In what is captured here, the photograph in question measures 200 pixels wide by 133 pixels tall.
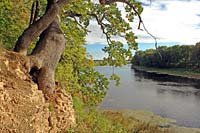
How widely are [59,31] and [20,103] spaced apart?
6.93ft

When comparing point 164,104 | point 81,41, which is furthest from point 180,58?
point 81,41

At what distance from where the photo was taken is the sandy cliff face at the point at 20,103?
5211mm

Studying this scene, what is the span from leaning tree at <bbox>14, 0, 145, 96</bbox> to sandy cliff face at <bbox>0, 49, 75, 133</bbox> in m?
0.34

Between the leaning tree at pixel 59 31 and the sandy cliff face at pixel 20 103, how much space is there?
0.34 meters

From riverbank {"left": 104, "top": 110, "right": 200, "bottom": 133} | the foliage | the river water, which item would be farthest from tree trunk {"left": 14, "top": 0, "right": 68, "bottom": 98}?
the river water

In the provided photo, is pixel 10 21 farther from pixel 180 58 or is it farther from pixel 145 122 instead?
pixel 180 58

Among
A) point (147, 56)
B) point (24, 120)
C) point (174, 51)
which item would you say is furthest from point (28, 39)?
point (147, 56)

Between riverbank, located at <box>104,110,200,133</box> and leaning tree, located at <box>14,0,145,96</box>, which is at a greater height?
leaning tree, located at <box>14,0,145,96</box>

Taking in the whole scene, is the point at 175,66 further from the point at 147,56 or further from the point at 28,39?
the point at 28,39

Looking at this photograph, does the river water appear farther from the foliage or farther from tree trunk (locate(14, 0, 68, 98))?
tree trunk (locate(14, 0, 68, 98))

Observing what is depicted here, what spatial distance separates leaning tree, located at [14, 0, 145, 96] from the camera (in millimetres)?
6535

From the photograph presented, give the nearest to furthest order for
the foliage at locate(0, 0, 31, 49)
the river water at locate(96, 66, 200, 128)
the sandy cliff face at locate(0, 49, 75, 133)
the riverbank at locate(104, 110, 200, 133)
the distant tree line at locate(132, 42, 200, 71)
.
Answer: the sandy cliff face at locate(0, 49, 75, 133) < the foliage at locate(0, 0, 31, 49) < the riverbank at locate(104, 110, 200, 133) < the river water at locate(96, 66, 200, 128) < the distant tree line at locate(132, 42, 200, 71)

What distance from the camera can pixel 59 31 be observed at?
279 inches

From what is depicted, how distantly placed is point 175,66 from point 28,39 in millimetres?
99302
